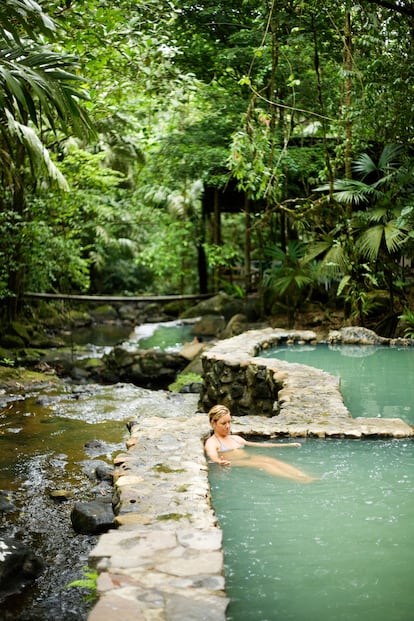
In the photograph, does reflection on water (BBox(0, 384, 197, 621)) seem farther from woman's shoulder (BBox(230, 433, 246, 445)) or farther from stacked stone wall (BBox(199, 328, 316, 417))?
woman's shoulder (BBox(230, 433, 246, 445))

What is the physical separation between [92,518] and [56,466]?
2012 mm

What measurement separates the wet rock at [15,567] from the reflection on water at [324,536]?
1.40m

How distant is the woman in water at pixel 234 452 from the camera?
527cm

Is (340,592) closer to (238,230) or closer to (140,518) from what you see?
(140,518)

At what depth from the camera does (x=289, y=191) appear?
1758cm

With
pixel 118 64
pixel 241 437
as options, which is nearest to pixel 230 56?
pixel 118 64

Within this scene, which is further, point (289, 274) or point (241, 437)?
point (289, 274)

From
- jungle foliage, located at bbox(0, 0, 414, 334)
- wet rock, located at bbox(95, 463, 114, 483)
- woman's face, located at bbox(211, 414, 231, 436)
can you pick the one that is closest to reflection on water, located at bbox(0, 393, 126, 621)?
wet rock, located at bbox(95, 463, 114, 483)

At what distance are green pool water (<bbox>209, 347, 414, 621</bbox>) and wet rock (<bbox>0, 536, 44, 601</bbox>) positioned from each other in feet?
4.58

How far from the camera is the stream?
175 inches

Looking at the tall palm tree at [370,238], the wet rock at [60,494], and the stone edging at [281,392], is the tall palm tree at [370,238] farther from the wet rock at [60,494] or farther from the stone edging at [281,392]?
the wet rock at [60,494]

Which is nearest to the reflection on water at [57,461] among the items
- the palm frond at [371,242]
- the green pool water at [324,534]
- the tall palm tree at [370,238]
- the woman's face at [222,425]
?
the green pool water at [324,534]

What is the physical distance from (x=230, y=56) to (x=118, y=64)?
2.39m

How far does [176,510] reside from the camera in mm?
4117
